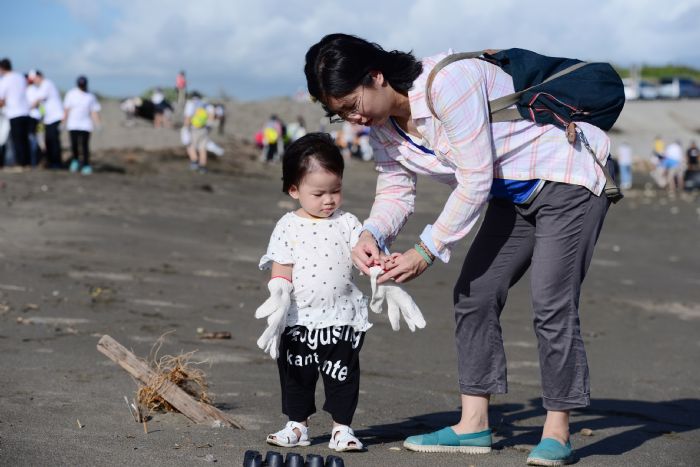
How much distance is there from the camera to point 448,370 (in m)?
7.04

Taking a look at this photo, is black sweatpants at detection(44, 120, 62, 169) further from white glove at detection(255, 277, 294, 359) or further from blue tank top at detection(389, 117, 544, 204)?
blue tank top at detection(389, 117, 544, 204)

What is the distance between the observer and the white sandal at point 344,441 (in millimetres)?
4414

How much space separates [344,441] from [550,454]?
90 cm

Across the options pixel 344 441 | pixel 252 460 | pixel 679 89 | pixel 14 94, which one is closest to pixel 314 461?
pixel 252 460

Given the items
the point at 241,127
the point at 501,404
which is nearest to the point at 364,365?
the point at 501,404

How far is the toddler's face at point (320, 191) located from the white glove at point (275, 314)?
380 millimetres

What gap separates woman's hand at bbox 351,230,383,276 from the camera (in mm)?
4262

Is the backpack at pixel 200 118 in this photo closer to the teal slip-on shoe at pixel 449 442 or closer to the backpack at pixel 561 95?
the teal slip-on shoe at pixel 449 442

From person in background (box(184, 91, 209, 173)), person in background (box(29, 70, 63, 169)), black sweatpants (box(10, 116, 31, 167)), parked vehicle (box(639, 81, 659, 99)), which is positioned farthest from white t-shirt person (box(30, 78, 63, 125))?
parked vehicle (box(639, 81, 659, 99))

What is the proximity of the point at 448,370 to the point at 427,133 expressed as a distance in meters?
3.20

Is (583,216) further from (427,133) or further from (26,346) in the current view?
(26,346)

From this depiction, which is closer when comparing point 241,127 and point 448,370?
point 448,370

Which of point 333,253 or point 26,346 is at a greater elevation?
point 333,253

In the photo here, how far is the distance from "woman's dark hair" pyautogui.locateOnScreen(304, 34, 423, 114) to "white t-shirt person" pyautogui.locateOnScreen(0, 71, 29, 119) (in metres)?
13.8
